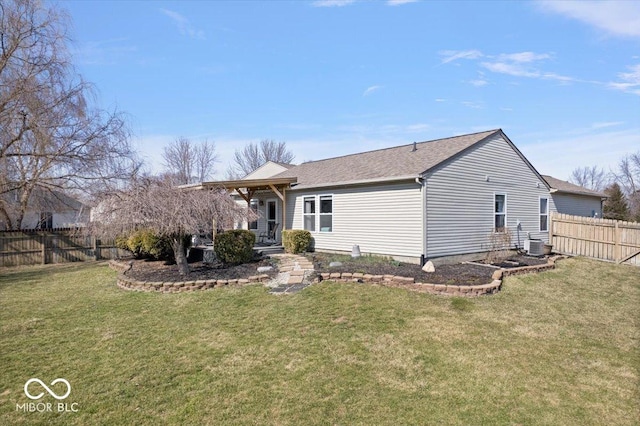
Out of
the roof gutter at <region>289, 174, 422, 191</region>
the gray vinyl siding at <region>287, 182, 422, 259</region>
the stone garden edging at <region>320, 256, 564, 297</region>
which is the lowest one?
the stone garden edging at <region>320, 256, 564, 297</region>

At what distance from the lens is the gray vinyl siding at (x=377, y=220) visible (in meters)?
10.9

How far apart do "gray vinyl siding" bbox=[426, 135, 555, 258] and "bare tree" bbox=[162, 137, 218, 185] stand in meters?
30.1

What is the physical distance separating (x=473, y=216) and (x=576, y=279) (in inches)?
137

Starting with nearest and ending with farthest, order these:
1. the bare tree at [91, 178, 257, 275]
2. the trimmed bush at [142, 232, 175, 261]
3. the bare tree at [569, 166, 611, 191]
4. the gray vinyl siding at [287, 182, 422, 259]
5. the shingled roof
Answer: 1. the bare tree at [91, 178, 257, 275]
2. the gray vinyl siding at [287, 182, 422, 259]
3. the shingled roof
4. the trimmed bush at [142, 232, 175, 261]
5. the bare tree at [569, 166, 611, 191]

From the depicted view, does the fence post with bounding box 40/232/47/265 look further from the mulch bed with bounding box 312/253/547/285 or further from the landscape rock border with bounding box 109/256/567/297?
the mulch bed with bounding box 312/253/547/285

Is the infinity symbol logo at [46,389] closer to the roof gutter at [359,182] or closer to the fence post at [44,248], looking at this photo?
the roof gutter at [359,182]

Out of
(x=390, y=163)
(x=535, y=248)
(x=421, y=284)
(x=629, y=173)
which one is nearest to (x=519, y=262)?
(x=535, y=248)

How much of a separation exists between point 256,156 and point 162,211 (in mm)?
34398

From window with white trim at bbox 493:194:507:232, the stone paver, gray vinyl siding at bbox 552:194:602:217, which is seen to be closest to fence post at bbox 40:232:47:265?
the stone paver

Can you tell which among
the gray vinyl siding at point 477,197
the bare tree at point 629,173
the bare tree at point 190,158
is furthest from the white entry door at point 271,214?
the bare tree at point 629,173

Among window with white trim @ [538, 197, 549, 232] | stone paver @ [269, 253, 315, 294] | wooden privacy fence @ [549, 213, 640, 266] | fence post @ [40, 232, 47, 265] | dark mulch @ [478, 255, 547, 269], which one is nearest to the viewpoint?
stone paver @ [269, 253, 315, 294]

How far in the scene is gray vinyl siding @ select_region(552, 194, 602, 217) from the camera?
17.1m

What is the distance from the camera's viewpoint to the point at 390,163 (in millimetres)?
12977

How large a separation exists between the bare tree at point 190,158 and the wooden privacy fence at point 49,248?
2007cm
